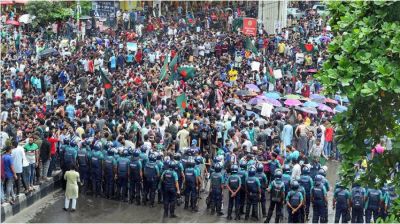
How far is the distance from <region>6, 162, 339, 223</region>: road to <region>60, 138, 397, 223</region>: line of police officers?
0.19 meters

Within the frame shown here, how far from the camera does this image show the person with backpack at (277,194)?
14252 millimetres

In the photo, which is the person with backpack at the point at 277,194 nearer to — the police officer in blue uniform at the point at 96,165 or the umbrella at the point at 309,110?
the police officer in blue uniform at the point at 96,165

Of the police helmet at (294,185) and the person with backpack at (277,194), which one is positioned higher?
the police helmet at (294,185)

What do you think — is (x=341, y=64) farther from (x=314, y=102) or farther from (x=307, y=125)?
(x=314, y=102)

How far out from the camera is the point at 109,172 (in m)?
15.8

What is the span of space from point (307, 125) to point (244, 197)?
466 cm

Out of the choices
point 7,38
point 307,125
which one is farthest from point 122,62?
point 307,125

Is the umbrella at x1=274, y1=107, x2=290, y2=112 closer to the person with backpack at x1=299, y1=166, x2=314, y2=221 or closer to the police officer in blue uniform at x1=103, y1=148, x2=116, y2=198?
the person with backpack at x1=299, y1=166, x2=314, y2=221

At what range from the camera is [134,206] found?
1587 cm

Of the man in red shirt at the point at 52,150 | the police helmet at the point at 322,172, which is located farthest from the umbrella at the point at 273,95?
the man in red shirt at the point at 52,150

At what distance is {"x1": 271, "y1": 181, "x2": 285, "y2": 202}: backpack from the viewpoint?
14250mm

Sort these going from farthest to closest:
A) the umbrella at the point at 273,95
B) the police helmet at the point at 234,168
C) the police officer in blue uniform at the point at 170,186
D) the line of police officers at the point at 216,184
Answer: the umbrella at the point at 273,95 → the police officer in blue uniform at the point at 170,186 → the police helmet at the point at 234,168 → the line of police officers at the point at 216,184

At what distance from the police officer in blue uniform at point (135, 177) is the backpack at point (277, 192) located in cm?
288

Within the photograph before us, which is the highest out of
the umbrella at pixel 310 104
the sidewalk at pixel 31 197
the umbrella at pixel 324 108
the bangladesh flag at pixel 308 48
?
the bangladesh flag at pixel 308 48
